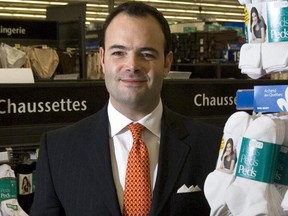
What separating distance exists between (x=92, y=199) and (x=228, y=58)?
11.3 metres

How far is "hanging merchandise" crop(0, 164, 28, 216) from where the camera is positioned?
354 cm

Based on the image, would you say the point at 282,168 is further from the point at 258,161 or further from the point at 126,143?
the point at 126,143

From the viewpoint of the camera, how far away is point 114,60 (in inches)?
83.0

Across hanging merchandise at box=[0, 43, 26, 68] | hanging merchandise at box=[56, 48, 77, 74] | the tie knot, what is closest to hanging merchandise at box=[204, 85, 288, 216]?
the tie knot

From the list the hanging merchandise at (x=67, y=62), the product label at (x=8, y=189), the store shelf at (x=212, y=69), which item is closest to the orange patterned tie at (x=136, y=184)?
the product label at (x=8, y=189)

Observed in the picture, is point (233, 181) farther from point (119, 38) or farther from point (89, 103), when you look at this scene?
point (89, 103)

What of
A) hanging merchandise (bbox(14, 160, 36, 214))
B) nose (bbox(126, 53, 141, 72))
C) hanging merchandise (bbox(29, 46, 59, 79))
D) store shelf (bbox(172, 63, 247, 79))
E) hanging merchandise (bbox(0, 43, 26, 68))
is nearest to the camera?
nose (bbox(126, 53, 141, 72))

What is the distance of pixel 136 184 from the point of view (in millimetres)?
2174

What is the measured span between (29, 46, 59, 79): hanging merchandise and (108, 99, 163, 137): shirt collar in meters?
5.20

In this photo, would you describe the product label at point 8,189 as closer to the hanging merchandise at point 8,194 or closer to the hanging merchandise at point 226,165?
the hanging merchandise at point 8,194

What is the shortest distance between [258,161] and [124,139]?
75 cm

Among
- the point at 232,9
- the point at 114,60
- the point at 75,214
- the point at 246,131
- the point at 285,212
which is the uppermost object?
the point at 232,9

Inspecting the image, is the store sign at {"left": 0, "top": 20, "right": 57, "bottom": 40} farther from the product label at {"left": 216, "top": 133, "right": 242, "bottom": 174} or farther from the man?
the product label at {"left": 216, "top": 133, "right": 242, "bottom": 174}

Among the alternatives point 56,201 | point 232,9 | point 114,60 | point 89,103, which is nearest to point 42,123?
point 89,103
